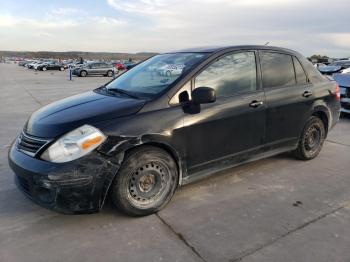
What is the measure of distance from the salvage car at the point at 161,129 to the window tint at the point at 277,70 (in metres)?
0.01

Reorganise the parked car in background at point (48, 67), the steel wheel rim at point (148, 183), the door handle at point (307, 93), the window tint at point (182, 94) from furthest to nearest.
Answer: the parked car in background at point (48, 67) < the door handle at point (307, 93) < the window tint at point (182, 94) < the steel wheel rim at point (148, 183)

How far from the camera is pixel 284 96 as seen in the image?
450cm

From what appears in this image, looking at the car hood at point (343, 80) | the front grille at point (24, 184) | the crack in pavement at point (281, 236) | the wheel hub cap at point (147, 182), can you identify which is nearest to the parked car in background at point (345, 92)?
the car hood at point (343, 80)

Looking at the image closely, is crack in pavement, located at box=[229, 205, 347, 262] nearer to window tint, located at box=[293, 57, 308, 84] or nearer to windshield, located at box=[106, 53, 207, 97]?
windshield, located at box=[106, 53, 207, 97]

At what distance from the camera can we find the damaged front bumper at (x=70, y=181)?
3000mm

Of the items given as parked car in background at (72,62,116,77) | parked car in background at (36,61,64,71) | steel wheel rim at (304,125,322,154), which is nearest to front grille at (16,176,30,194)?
steel wheel rim at (304,125,322,154)

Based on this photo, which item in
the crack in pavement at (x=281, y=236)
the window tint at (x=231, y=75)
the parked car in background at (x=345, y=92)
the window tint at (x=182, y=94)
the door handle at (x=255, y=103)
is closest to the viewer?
the crack in pavement at (x=281, y=236)

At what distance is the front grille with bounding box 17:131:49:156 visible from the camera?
3169 mm

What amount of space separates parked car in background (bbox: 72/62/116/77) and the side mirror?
108ft

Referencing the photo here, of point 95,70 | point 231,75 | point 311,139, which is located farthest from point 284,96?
point 95,70

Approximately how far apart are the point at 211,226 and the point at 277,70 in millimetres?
2368

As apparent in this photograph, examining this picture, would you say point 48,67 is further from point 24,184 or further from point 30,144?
point 24,184

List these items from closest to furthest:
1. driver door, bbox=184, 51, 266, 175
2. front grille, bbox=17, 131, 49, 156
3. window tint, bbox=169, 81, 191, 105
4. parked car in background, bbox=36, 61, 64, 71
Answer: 1. front grille, bbox=17, 131, 49, 156
2. window tint, bbox=169, 81, 191, 105
3. driver door, bbox=184, 51, 266, 175
4. parked car in background, bbox=36, 61, 64, 71

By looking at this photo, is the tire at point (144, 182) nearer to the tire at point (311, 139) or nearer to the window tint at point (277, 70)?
→ the window tint at point (277, 70)
